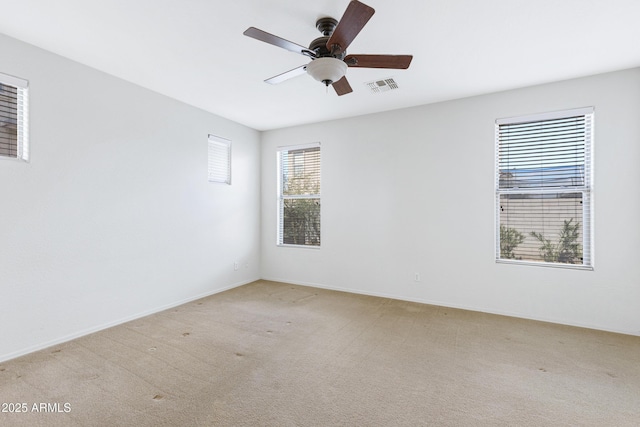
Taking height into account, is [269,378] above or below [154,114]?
below

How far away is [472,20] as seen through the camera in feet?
7.31

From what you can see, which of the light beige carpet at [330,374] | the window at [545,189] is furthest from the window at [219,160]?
the window at [545,189]

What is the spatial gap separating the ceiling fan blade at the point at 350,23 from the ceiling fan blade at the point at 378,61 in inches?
5.7

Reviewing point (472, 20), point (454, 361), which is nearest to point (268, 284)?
point (454, 361)

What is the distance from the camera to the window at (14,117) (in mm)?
2482

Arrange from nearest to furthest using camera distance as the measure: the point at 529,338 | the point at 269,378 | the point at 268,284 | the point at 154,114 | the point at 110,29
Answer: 1. the point at 269,378
2. the point at 110,29
3. the point at 529,338
4. the point at 154,114
5. the point at 268,284

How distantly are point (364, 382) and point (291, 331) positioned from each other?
1.13m

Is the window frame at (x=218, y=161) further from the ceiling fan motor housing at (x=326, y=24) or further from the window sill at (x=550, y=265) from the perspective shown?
the window sill at (x=550, y=265)

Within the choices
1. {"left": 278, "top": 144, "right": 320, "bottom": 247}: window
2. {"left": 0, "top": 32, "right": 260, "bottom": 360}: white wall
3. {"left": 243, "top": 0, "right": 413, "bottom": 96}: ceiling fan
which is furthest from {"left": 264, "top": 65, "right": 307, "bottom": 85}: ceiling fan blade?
{"left": 278, "top": 144, "right": 320, "bottom": 247}: window

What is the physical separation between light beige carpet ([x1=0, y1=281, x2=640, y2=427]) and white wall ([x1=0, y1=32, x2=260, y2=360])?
343 mm

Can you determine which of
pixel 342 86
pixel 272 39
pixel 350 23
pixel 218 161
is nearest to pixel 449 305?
pixel 342 86

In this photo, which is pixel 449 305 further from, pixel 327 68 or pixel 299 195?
pixel 327 68

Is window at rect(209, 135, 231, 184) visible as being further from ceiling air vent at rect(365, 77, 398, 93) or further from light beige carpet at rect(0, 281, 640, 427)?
ceiling air vent at rect(365, 77, 398, 93)

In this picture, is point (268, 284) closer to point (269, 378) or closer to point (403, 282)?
point (403, 282)
